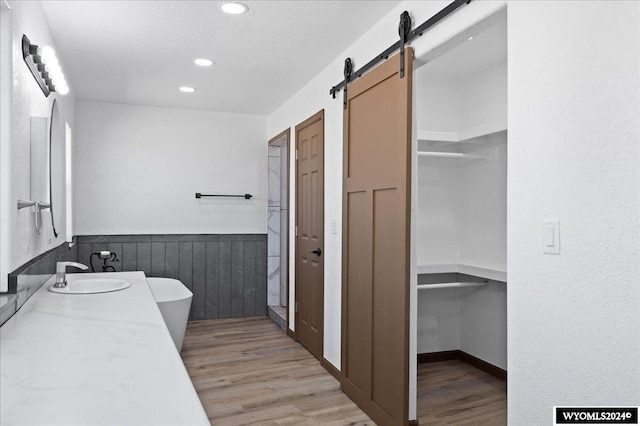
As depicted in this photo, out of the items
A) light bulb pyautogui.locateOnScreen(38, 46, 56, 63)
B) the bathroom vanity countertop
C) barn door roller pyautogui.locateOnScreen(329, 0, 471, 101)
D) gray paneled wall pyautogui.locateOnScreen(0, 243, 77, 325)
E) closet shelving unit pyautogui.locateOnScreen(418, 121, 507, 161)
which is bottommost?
the bathroom vanity countertop

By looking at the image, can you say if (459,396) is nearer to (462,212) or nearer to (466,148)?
(462,212)

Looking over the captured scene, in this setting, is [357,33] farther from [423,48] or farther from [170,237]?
[170,237]

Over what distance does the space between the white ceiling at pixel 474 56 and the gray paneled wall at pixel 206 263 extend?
2.91 m

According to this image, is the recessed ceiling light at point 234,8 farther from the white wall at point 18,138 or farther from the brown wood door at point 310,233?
the brown wood door at point 310,233

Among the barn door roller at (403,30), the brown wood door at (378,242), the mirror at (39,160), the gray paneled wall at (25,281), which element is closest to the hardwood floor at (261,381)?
the brown wood door at (378,242)

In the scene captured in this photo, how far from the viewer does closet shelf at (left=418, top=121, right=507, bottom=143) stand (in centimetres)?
337

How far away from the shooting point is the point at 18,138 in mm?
2158

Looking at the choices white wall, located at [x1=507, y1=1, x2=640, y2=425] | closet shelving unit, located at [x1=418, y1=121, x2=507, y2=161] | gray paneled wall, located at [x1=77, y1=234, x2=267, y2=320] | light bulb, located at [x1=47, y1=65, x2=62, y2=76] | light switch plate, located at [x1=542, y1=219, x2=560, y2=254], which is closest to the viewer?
white wall, located at [x1=507, y1=1, x2=640, y2=425]

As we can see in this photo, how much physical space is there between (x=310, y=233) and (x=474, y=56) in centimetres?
192

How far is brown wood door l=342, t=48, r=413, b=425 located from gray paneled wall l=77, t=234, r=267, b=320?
8.38ft

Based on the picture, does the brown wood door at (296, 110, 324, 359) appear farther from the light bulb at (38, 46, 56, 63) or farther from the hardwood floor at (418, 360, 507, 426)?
the light bulb at (38, 46, 56, 63)

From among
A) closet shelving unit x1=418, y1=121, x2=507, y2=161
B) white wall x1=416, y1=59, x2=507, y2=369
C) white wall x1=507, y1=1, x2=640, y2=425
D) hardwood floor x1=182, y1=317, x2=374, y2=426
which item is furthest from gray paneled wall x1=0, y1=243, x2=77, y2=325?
white wall x1=416, y1=59, x2=507, y2=369

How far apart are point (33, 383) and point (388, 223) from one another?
1960mm

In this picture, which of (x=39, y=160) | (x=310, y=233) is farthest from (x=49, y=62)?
(x=310, y=233)
